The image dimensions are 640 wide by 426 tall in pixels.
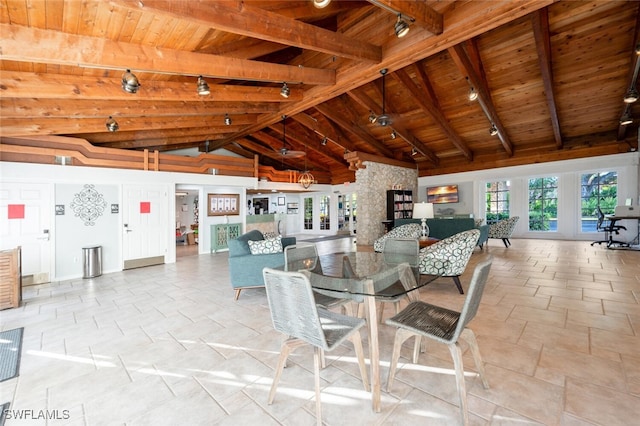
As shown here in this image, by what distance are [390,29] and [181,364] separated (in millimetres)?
4517

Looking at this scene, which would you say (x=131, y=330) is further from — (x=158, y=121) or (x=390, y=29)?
(x=390, y=29)

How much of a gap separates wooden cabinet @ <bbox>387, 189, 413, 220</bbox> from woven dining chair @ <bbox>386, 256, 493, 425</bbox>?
7655 millimetres

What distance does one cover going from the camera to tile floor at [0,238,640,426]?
64.3 inches

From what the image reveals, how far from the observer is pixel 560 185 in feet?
28.4

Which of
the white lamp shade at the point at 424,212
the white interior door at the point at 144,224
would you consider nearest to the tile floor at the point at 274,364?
the white lamp shade at the point at 424,212

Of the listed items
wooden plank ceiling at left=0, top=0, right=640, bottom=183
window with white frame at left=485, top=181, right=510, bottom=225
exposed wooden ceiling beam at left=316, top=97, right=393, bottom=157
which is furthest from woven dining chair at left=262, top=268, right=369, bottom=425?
window with white frame at left=485, top=181, right=510, bottom=225

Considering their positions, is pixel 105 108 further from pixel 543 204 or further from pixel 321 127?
pixel 543 204

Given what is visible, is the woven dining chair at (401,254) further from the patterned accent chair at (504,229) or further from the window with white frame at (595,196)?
→ the window with white frame at (595,196)

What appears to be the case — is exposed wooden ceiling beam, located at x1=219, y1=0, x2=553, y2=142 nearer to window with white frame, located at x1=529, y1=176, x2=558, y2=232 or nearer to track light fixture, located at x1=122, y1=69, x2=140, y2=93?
track light fixture, located at x1=122, y1=69, x2=140, y2=93

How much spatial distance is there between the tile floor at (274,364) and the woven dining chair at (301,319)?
0.30 m

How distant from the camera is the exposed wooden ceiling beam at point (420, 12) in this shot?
2.61 m

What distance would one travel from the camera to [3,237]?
4660mm

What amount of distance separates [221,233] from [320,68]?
18.8 ft

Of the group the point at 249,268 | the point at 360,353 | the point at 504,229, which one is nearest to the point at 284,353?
the point at 360,353
